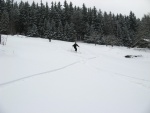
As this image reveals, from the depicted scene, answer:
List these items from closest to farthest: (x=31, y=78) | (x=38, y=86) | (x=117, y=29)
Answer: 1. (x=38, y=86)
2. (x=31, y=78)
3. (x=117, y=29)

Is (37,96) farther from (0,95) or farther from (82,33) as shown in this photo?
(82,33)

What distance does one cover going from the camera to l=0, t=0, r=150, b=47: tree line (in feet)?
144

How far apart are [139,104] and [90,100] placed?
1.78 m

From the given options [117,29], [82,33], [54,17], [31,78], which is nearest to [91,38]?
[82,33]

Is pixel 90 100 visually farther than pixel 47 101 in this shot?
Yes

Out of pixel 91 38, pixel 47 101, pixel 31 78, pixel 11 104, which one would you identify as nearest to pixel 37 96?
pixel 47 101

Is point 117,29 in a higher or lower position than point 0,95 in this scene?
higher

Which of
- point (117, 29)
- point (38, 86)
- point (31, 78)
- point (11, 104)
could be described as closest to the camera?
point (11, 104)

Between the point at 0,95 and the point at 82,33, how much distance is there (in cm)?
5200

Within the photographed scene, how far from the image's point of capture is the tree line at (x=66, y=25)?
144 ft

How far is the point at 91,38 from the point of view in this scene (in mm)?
45406

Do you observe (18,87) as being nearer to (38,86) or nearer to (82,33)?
(38,86)

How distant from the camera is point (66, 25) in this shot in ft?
153

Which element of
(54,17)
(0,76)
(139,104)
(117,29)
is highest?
(54,17)
